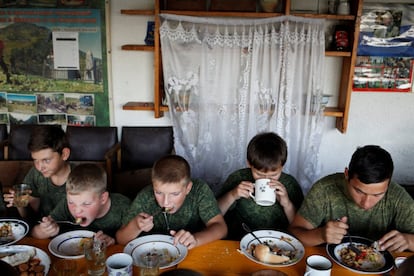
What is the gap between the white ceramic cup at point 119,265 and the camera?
4.52 ft

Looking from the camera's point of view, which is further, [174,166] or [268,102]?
[268,102]

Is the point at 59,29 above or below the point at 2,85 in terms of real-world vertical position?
above

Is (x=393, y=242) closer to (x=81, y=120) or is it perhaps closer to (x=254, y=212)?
(x=254, y=212)

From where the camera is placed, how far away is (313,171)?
133 inches

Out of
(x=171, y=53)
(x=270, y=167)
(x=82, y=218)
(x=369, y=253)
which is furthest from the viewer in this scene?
(x=171, y=53)

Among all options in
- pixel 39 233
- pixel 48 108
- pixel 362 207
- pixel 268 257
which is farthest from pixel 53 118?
pixel 362 207

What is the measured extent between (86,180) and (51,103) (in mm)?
2250

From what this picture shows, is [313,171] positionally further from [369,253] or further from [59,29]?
[59,29]

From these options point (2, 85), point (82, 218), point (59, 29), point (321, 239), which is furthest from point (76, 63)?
point (321, 239)

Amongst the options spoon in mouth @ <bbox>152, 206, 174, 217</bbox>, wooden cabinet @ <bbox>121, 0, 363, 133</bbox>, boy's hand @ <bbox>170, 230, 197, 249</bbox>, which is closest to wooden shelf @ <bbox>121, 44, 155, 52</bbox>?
wooden cabinet @ <bbox>121, 0, 363, 133</bbox>

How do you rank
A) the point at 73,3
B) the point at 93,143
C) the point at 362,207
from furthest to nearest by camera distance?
the point at 73,3
the point at 93,143
the point at 362,207

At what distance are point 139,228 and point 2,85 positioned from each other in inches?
109

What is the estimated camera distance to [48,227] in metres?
1.66

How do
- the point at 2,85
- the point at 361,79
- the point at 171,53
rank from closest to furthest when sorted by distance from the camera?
the point at 171,53 < the point at 361,79 < the point at 2,85
